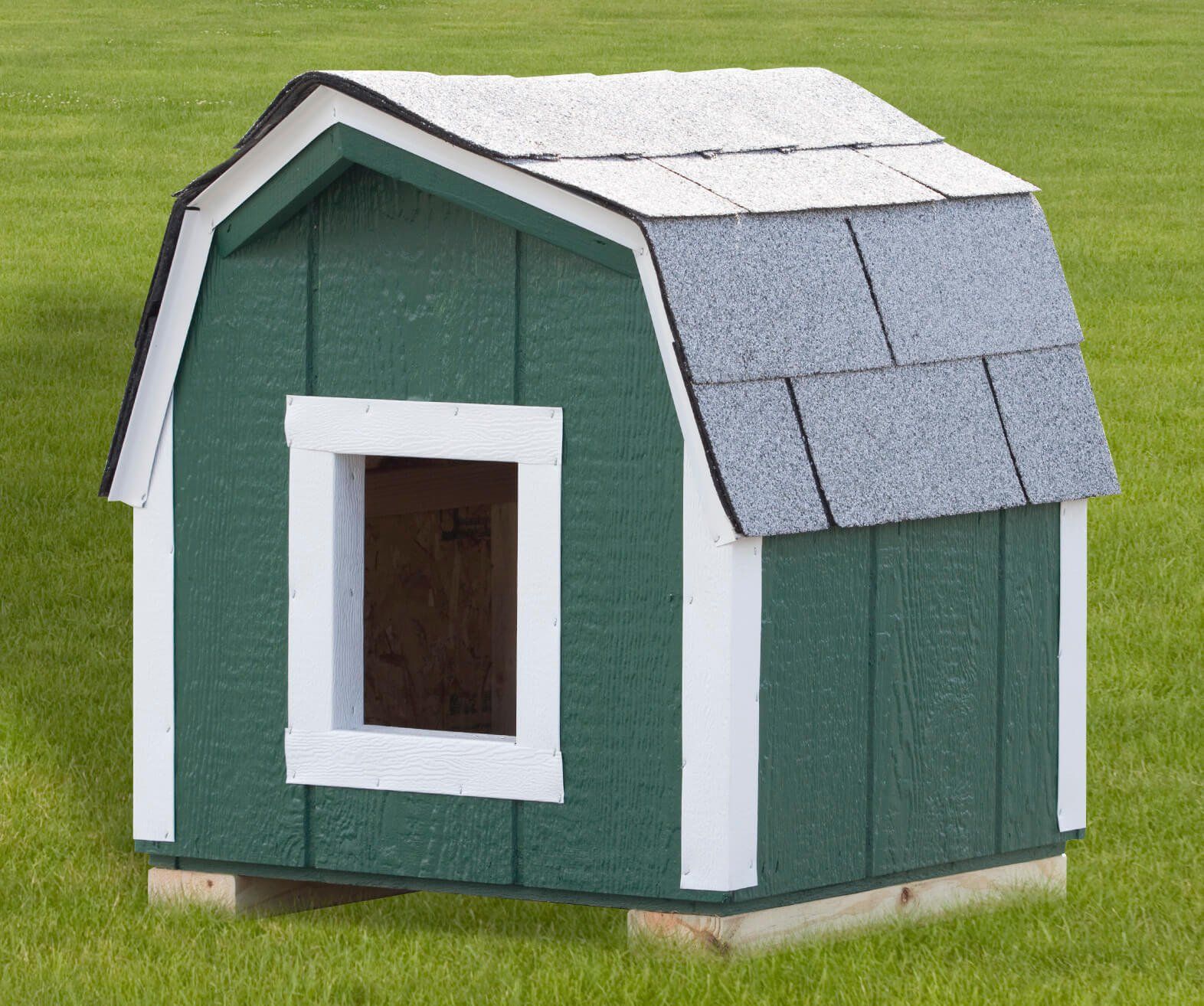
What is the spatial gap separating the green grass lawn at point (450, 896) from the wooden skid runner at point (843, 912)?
0.05 m

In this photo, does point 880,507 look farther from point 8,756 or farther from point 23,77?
point 23,77

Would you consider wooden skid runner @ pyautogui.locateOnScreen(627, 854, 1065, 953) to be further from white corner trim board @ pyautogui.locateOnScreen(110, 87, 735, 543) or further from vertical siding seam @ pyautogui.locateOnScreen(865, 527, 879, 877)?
white corner trim board @ pyautogui.locateOnScreen(110, 87, 735, 543)

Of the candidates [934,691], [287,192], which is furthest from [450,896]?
[287,192]

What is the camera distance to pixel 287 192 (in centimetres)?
510

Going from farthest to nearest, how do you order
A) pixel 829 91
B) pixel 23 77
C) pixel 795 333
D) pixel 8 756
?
1. pixel 23 77
2. pixel 8 756
3. pixel 829 91
4. pixel 795 333

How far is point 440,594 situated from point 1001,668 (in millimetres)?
1749

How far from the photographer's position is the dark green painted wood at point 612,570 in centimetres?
489

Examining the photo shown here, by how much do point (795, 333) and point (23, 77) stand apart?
2123 cm

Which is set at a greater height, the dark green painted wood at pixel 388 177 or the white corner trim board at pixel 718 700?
the dark green painted wood at pixel 388 177

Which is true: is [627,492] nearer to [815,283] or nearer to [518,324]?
[518,324]

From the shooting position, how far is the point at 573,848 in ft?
16.5

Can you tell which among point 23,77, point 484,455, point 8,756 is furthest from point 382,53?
point 484,455

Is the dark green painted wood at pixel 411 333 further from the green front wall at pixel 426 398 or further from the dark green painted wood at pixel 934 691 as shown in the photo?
the dark green painted wood at pixel 934 691

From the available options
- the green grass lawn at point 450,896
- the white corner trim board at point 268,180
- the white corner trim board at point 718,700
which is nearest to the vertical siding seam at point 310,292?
the white corner trim board at point 268,180
